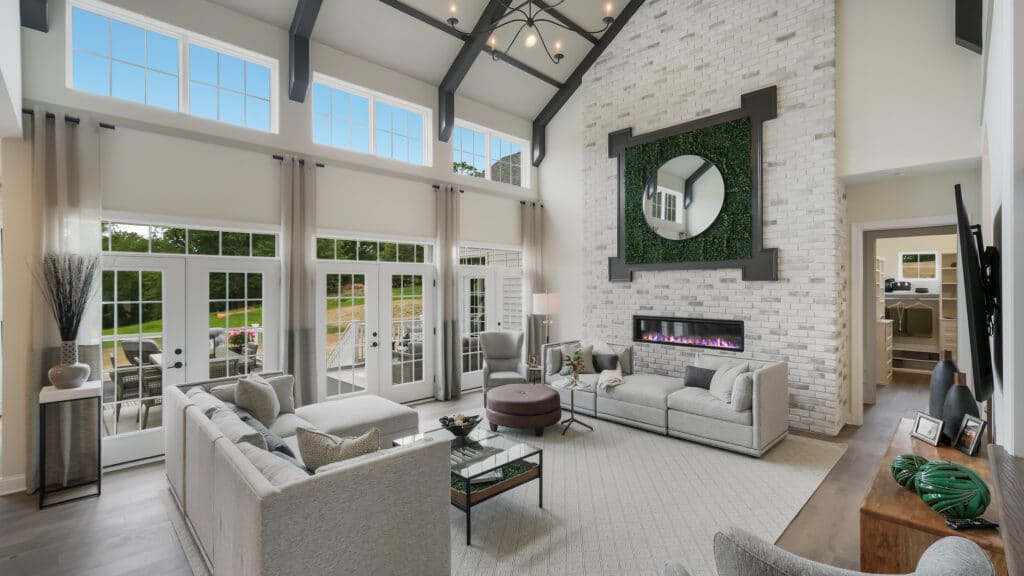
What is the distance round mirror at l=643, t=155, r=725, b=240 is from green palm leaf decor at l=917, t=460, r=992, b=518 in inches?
154

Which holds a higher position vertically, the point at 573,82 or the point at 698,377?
the point at 573,82

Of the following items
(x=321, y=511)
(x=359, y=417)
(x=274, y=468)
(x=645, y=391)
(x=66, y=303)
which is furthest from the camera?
(x=645, y=391)

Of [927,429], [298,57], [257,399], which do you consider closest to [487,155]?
[298,57]

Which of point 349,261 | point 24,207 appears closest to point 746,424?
point 349,261

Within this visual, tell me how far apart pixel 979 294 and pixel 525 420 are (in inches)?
138

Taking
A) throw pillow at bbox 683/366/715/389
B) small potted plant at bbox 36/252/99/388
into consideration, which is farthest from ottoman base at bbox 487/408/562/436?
small potted plant at bbox 36/252/99/388

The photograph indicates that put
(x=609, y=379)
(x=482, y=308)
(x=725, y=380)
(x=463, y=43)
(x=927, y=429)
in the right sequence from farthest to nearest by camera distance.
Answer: (x=482, y=308) < (x=463, y=43) < (x=609, y=379) < (x=725, y=380) < (x=927, y=429)

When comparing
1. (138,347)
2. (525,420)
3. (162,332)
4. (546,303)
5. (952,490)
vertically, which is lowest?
(525,420)

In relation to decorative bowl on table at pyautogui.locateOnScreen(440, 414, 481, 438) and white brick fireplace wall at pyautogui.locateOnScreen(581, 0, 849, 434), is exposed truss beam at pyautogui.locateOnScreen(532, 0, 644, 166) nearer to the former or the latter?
white brick fireplace wall at pyautogui.locateOnScreen(581, 0, 849, 434)

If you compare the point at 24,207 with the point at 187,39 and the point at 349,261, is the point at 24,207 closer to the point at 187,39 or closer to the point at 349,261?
the point at 187,39

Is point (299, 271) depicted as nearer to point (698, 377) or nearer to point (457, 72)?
point (457, 72)

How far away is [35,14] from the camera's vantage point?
145 inches

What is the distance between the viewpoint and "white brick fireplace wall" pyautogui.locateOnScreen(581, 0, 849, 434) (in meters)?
4.77

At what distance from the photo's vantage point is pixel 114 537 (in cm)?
297
